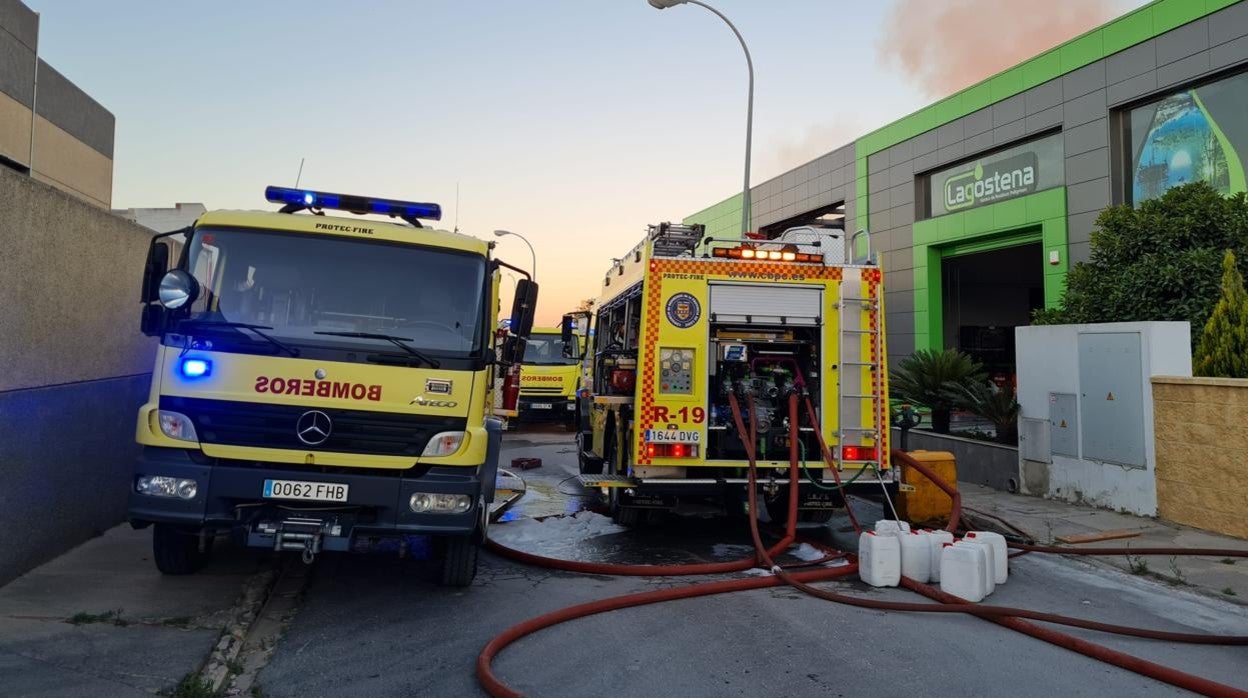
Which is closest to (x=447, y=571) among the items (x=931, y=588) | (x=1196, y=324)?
(x=931, y=588)

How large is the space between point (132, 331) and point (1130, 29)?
55.7ft

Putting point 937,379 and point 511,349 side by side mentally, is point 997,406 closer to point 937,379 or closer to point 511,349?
point 937,379

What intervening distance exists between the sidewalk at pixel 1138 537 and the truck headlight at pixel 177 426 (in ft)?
23.7

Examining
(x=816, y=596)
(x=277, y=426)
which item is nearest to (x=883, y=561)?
(x=816, y=596)

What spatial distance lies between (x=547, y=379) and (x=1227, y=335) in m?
14.5

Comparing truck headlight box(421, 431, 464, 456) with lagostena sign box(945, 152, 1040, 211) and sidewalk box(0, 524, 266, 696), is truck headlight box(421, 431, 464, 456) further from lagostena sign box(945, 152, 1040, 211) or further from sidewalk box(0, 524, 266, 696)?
lagostena sign box(945, 152, 1040, 211)

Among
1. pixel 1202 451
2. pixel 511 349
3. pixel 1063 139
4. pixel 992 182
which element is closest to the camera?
pixel 511 349

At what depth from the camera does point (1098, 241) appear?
10867mm

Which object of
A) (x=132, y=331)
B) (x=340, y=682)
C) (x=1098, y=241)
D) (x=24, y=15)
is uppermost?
(x=24, y=15)

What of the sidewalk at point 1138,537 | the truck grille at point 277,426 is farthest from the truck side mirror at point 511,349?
the sidewalk at point 1138,537

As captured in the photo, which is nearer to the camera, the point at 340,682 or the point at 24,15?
the point at 340,682

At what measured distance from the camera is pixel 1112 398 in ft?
29.0

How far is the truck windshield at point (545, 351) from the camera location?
20141 mm

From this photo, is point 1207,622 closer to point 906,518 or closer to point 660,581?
point 906,518
